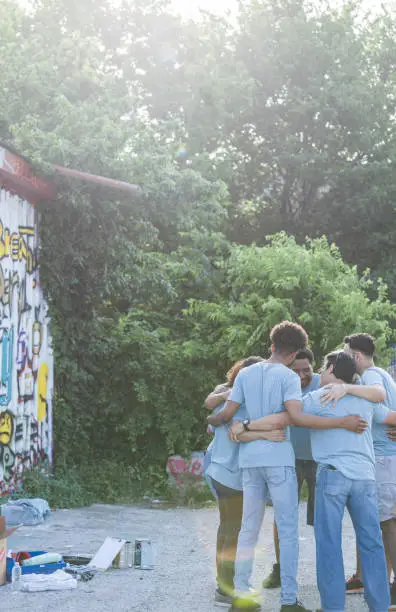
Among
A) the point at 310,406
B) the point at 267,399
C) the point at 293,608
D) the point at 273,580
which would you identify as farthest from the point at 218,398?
the point at 293,608

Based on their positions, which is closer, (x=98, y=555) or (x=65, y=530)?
(x=98, y=555)

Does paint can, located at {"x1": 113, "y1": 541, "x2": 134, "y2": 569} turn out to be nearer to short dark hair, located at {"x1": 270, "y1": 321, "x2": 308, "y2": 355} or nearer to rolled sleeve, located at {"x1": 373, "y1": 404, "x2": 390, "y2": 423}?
short dark hair, located at {"x1": 270, "y1": 321, "x2": 308, "y2": 355}

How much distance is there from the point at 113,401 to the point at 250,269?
3.03 metres

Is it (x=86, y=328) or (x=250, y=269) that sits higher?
(x=250, y=269)

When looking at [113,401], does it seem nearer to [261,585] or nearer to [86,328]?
[86,328]

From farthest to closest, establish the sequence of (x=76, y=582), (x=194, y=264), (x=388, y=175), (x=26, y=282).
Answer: (x=388, y=175), (x=194, y=264), (x=26, y=282), (x=76, y=582)

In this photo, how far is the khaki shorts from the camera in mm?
5980

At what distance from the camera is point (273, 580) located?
Answer: 673 centimetres

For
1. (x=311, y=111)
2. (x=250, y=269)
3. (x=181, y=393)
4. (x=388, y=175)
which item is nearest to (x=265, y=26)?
(x=311, y=111)

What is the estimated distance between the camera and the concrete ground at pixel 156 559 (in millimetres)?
6227

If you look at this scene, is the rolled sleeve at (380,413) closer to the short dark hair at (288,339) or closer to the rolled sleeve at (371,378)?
the rolled sleeve at (371,378)

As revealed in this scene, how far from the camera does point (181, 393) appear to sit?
1324 centimetres

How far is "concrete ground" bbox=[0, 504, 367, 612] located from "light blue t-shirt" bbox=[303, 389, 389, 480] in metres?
1.21

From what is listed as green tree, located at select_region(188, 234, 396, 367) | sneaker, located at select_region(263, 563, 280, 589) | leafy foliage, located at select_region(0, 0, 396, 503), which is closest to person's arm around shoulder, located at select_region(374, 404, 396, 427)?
sneaker, located at select_region(263, 563, 280, 589)
